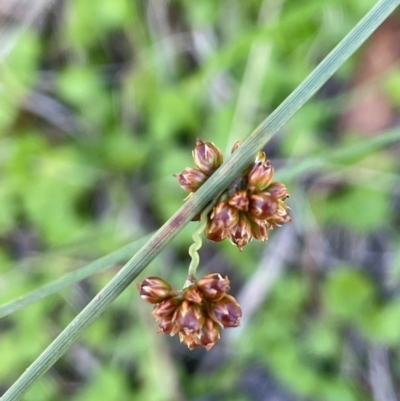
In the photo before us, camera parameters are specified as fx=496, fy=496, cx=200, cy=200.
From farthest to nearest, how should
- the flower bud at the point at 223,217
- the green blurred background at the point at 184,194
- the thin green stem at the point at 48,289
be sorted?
the green blurred background at the point at 184,194 < the thin green stem at the point at 48,289 < the flower bud at the point at 223,217

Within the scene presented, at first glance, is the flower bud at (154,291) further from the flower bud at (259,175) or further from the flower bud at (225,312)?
the flower bud at (259,175)

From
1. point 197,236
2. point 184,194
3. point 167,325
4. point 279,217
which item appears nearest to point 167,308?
→ point 167,325

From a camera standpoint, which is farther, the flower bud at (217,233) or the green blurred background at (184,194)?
the green blurred background at (184,194)

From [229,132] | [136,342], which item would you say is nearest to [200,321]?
[229,132]

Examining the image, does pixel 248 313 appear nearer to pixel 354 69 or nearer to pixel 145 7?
pixel 354 69

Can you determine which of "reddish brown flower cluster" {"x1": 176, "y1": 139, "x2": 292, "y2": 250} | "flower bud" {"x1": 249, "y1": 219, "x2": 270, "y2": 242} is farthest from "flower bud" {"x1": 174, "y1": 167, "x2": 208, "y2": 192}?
"flower bud" {"x1": 249, "y1": 219, "x2": 270, "y2": 242}

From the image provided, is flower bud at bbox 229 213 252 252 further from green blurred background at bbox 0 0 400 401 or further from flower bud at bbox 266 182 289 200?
green blurred background at bbox 0 0 400 401

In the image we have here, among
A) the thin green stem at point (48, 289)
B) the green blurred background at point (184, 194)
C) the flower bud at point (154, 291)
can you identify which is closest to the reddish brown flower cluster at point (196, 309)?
the flower bud at point (154, 291)
